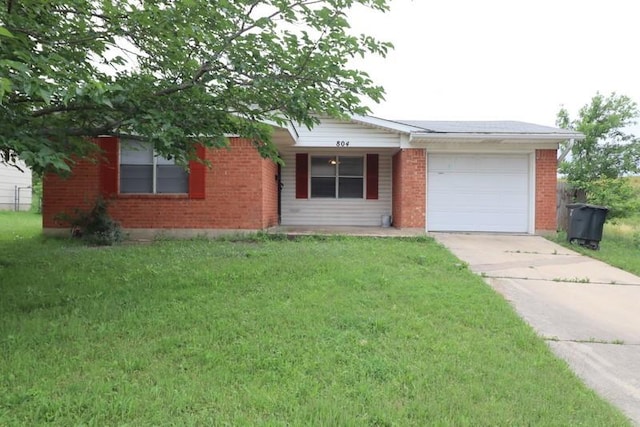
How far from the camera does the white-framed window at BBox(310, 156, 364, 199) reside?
13453 mm

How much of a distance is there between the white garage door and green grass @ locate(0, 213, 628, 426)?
5.66m

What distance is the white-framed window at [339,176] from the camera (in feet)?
44.1

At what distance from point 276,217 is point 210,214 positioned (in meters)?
2.86

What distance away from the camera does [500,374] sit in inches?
121

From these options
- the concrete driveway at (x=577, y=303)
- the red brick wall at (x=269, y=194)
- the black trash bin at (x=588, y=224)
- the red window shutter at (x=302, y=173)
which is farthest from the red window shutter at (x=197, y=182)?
the black trash bin at (x=588, y=224)

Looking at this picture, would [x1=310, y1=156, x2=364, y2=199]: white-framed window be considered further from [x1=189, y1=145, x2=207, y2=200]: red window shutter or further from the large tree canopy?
the large tree canopy

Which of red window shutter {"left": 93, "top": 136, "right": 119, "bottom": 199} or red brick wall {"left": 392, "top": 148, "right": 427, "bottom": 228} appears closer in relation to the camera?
red window shutter {"left": 93, "top": 136, "right": 119, "bottom": 199}

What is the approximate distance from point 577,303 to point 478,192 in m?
6.64

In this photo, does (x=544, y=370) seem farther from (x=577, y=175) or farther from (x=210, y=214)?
(x=577, y=175)

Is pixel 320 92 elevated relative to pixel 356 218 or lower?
elevated

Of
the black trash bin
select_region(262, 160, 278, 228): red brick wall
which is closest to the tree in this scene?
the black trash bin

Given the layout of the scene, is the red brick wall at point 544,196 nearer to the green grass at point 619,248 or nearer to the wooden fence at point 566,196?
the green grass at point 619,248

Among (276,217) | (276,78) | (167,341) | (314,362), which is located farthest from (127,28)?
(276,217)

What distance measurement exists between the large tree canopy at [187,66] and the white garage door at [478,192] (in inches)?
256
